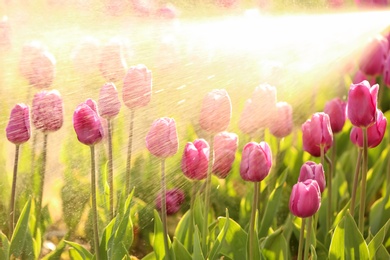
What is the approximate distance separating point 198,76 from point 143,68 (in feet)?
0.86

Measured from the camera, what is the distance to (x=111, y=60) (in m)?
1.44

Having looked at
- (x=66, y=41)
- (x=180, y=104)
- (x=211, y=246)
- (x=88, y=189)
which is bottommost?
(x=211, y=246)

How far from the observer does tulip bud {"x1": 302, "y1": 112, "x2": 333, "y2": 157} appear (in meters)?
1.44

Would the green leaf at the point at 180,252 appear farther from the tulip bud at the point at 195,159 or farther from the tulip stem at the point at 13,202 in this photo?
the tulip stem at the point at 13,202

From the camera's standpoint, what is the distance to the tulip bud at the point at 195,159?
1.33 meters

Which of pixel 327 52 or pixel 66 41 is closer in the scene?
pixel 66 41

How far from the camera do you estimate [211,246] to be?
1.55 m

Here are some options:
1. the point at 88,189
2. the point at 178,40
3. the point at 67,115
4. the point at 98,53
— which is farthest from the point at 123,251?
the point at 178,40

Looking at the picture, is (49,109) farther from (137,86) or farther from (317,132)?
(317,132)

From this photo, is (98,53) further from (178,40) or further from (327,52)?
(327,52)

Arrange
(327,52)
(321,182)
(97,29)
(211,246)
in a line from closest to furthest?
1. (321,182)
2. (97,29)
3. (211,246)
4. (327,52)

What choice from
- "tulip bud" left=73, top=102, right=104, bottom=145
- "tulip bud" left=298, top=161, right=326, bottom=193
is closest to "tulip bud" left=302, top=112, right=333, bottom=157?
"tulip bud" left=298, top=161, right=326, bottom=193

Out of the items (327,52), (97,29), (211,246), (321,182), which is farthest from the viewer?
(327,52)

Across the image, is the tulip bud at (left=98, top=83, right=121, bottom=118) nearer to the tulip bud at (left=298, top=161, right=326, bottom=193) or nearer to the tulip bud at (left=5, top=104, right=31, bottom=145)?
the tulip bud at (left=5, top=104, right=31, bottom=145)
